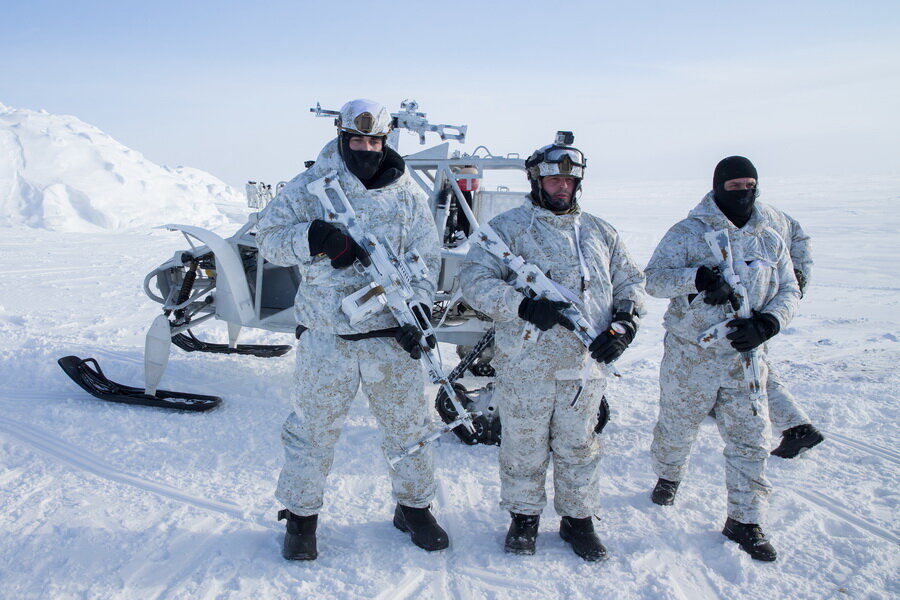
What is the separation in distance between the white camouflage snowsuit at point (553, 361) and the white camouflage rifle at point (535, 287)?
0.08m

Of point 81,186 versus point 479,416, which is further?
point 81,186

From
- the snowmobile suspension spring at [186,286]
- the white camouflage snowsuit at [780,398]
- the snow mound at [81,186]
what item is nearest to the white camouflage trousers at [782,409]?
the white camouflage snowsuit at [780,398]

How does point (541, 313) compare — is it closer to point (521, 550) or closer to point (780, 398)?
point (521, 550)

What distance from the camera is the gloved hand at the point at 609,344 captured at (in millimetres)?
2895

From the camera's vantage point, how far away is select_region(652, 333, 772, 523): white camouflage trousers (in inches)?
130

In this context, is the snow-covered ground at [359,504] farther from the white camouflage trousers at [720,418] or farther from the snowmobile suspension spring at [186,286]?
the snowmobile suspension spring at [186,286]

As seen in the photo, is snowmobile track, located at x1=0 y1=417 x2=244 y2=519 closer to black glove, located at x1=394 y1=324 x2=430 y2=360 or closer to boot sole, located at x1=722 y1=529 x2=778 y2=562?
black glove, located at x1=394 y1=324 x2=430 y2=360

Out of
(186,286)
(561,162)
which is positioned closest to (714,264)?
(561,162)

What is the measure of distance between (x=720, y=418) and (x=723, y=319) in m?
0.60

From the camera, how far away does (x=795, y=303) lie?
3.32 metres

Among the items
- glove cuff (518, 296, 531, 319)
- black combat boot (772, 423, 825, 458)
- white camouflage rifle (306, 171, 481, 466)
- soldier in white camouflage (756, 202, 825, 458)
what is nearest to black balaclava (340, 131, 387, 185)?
white camouflage rifle (306, 171, 481, 466)

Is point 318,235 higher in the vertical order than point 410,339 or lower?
higher

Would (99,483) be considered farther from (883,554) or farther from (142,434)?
(883,554)

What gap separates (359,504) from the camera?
373 centimetres
